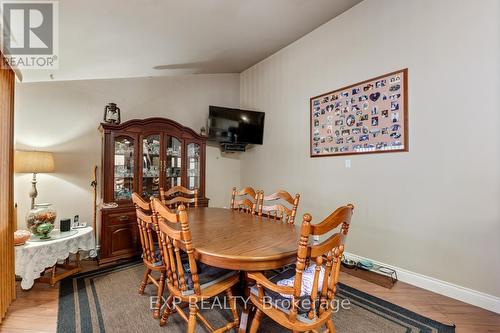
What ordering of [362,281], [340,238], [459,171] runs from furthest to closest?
1. [362,281]
2. [459,171]
3. [340,238]

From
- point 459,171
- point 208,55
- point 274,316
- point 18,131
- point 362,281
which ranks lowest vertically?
point 362,281

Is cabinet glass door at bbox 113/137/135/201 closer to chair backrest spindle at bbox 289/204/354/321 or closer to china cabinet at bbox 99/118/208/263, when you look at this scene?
china cabinet at bbox 99/118/208/263

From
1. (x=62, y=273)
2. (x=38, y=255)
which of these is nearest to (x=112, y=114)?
(x=38, y=255)

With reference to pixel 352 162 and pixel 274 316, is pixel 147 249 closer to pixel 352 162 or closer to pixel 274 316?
pixel 274 316

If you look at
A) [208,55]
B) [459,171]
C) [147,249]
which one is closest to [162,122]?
[208,55]

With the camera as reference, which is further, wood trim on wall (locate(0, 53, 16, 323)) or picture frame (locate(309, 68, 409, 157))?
picture frame (locate(309, 68, 409, 157))

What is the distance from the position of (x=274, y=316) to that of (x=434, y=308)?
1.64 metres

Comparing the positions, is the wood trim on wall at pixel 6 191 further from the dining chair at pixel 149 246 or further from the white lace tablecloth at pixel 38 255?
the dining chair at pixel 149 246

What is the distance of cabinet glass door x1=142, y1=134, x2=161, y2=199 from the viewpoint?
336 cm

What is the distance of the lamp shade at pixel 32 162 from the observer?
8.03 feet

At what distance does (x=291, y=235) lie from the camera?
1.72m

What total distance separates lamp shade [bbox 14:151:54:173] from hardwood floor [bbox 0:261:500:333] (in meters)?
1.13

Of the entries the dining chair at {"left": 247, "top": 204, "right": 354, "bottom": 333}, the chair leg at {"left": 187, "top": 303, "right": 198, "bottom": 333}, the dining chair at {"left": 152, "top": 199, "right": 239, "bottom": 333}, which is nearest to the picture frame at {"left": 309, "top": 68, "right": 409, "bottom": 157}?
the dining chair at {"left": 247, "top": 204, "right": 354, "bottom": 333}

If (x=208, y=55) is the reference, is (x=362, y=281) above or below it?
below
